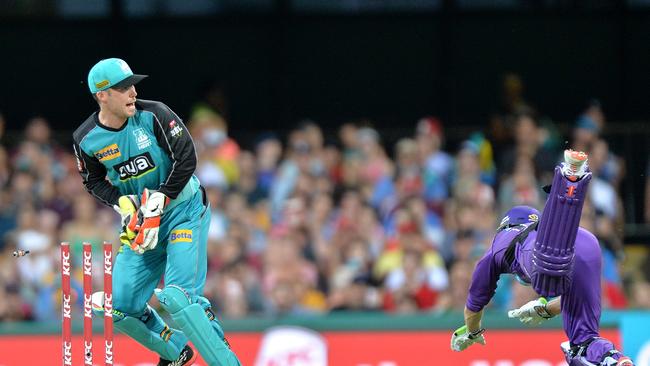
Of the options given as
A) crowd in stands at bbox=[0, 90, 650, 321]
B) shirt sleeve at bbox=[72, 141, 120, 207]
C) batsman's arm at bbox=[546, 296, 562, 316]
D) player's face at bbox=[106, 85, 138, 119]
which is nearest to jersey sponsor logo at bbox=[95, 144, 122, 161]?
shirt sleeve at bbox=[72, 141, 120, 207]

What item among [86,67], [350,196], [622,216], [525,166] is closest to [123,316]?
[350,196]

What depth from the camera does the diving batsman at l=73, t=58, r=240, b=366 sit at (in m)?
8.59

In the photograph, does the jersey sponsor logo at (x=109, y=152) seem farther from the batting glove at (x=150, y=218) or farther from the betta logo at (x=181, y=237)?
the betta logo at (x=181, y=237)

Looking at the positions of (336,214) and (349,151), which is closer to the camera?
(336,214)

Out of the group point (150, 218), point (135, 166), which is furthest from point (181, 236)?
point (135, 166)

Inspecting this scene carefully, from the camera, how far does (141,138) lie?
8.68m

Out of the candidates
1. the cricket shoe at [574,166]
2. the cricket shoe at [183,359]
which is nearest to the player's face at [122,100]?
the cricket shoe at [183,359]

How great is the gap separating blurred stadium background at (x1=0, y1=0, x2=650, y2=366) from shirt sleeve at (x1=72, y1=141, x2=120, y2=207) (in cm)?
348

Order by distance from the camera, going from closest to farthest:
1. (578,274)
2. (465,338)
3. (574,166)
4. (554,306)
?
(574,166) < (578,274) < (554,306) < (465,338)

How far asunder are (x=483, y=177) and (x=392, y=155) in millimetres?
1363

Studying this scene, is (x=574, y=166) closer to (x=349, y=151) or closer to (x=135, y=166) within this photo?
(x=135, y=166)

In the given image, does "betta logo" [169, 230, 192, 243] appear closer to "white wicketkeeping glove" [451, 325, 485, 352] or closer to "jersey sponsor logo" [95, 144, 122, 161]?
"jersey sponsor logo" [95, 144, 122, 161]

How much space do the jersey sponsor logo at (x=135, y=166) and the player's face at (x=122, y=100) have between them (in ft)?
1.08

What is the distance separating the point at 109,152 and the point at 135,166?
0.20m
